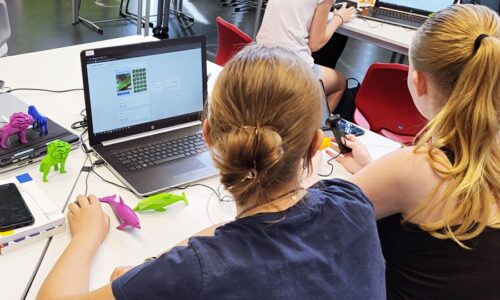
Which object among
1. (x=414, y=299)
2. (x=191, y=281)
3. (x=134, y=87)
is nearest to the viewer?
(x=191, y=281)

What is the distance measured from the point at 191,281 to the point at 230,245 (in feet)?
0.26

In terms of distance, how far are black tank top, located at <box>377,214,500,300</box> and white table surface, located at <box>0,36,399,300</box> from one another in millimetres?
306

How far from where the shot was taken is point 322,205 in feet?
2.61

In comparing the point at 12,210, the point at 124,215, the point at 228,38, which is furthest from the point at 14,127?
the point at 228,38

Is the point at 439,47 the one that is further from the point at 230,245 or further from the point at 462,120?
the point at 230,245

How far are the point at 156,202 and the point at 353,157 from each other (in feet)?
2.10

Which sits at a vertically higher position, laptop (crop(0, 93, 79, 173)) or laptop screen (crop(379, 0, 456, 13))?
laptop screen (crop(379, 0, 456, 13))

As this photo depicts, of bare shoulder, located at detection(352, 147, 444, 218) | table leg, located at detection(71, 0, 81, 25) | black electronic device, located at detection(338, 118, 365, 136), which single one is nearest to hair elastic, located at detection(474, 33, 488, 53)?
bare shoulder, located at detection(352, 147, 444, 218)

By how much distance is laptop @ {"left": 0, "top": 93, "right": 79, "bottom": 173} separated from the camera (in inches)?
49.8

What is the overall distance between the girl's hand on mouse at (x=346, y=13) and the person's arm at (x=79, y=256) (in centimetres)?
230

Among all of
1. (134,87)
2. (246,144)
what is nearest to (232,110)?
(246,144)

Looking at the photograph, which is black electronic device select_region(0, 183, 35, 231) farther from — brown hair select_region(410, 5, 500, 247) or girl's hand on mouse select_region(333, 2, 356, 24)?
girl's hand on mouse select_region(333, 2, 356, 24)

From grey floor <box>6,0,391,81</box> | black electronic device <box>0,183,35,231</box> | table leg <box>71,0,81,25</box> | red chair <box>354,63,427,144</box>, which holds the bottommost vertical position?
grey floor <box>6,0,391,81</box>

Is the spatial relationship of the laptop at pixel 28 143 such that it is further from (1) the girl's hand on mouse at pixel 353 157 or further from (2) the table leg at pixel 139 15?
(2) the table leg at pixel 139 15
